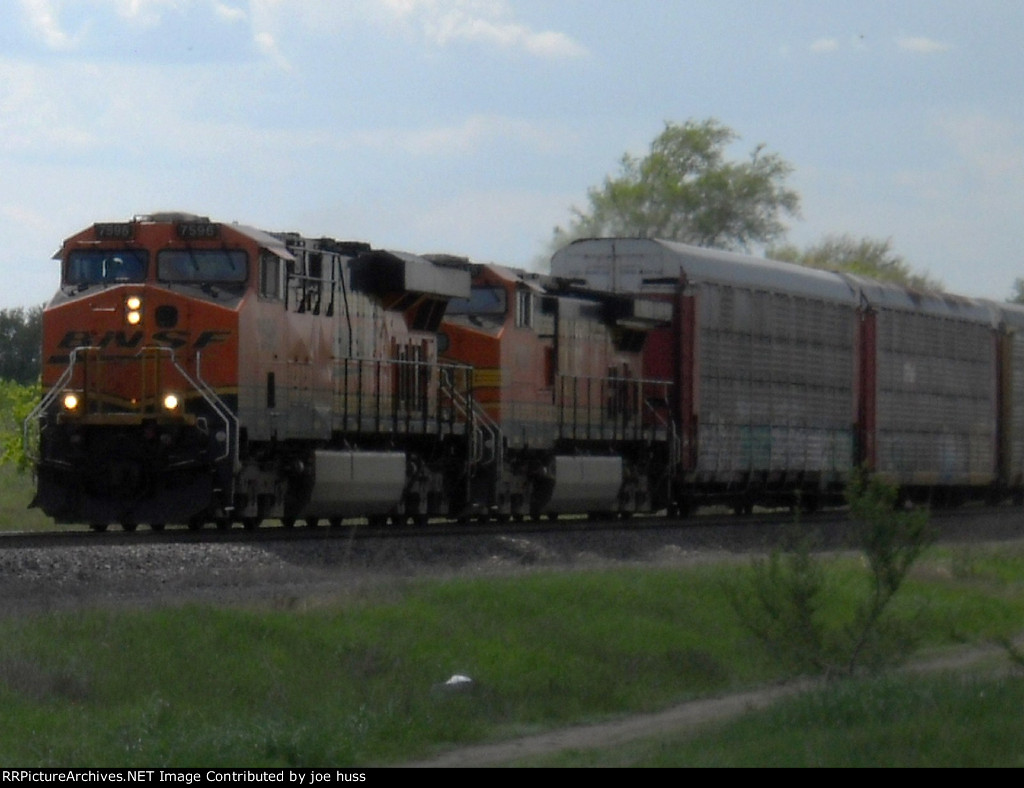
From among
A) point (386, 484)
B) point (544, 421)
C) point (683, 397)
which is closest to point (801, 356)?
point (683, 397)

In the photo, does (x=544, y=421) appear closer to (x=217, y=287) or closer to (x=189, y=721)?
(x=217, y=287)

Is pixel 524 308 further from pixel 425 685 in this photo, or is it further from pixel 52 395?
pixel 425 685

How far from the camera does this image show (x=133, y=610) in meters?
12.6

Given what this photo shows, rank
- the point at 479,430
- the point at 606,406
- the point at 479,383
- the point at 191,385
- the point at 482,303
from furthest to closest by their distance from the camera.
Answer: the point at 606,406 → the point at 482,303 → the point at 479,383 → the point at 479,430 → the point at 191,385

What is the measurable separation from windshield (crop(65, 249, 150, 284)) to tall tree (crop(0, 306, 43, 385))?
5591 centimetres

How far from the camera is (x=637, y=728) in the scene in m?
12.5

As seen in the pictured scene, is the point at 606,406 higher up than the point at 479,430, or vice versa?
the point at 606,406

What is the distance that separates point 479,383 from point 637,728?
486 inches

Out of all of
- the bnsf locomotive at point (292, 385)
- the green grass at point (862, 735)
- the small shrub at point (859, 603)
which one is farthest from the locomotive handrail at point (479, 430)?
the green grass at point (862, 735)

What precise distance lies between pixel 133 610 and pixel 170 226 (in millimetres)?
8168

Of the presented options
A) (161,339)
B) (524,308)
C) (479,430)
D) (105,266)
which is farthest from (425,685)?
(524,308)

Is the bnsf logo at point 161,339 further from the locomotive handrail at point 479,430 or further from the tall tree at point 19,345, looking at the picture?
the tall tree at point 19,345

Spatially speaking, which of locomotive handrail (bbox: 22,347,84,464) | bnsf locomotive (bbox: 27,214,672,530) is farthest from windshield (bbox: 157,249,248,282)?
locomotive handrail (bbox: 22,347,84,464)

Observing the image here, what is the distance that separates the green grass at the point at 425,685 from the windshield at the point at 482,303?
852cm
